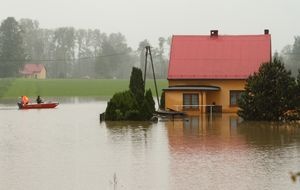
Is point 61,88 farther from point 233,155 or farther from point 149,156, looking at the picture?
point 233,155

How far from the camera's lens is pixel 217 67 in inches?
1823

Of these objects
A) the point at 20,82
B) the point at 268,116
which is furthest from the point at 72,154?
the point at 20,82

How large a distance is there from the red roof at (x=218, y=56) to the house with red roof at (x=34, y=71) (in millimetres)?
94530

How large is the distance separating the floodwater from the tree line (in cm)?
8988

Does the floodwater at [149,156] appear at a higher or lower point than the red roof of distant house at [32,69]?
lower

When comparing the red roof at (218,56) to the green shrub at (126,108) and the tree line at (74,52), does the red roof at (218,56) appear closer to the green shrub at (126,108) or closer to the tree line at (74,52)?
the green shrub at (126,108)

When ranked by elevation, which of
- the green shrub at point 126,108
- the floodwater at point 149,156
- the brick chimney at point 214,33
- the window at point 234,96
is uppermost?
the brick chimney at point 214,33

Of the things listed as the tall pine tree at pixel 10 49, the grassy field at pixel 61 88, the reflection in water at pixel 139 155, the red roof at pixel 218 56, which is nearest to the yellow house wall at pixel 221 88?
the red roof at pixel 218 56

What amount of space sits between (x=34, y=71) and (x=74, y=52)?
21.6m

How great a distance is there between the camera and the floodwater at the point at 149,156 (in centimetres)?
1565

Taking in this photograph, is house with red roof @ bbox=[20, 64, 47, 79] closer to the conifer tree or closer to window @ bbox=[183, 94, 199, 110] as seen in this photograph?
window @ bbox=[183, 94, 199, 110]

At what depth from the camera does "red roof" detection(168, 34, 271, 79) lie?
45750 millimetres

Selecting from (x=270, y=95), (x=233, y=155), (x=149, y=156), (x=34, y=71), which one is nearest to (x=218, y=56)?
(x=270, y=95)

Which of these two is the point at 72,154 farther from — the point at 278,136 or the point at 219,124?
the point at 219,124
